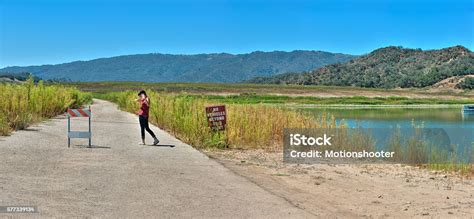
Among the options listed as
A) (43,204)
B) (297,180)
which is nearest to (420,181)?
(297,180)

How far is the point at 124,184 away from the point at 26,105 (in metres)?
13.7

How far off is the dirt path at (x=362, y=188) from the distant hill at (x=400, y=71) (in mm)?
134938

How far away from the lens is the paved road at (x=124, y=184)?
8672mm

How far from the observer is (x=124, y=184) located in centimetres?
1062

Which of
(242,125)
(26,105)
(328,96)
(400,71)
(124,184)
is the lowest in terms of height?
(124,184)

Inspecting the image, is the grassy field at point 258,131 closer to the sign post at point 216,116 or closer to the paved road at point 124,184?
the sign post at point 216,116

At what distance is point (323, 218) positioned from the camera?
8.70m

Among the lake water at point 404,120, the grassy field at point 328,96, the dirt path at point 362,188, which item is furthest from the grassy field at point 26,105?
the grassy field at point 328,96

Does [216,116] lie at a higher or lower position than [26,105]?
lower

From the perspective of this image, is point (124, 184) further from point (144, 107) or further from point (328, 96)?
point (328, 96)

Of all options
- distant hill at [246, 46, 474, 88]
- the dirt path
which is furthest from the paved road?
distant hill at [246, 46, 474, 88]

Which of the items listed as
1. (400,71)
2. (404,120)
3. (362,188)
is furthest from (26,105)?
(400,71)

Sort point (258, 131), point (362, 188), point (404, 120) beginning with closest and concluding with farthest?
point (362, 188) < point (258, 131) < point (404, 120)

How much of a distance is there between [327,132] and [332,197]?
8232mm
